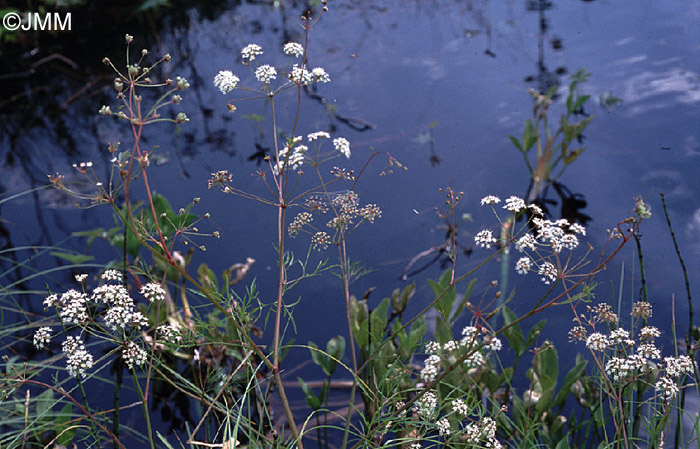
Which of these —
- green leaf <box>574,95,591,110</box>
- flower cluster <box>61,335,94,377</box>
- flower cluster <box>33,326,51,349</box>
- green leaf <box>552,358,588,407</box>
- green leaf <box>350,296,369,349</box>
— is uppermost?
green leaf <box>574,95,591,110</box>

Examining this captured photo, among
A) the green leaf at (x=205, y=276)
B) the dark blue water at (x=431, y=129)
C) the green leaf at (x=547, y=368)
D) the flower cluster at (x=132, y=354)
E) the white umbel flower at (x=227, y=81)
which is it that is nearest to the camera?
the flower cluster at (x=132, y=354)

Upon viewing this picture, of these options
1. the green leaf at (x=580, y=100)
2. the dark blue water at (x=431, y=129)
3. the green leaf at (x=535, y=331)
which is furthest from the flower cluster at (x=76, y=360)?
the green leaf at (x=580, y=100)

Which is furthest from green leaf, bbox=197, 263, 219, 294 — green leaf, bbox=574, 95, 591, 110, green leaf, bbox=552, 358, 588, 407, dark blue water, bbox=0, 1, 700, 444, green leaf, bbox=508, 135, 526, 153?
green leaf, bbox=574, 95, 591, 110

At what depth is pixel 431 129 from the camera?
3.53 m

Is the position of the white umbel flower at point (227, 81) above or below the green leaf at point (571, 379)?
above

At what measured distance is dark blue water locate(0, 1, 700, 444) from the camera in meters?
2.83

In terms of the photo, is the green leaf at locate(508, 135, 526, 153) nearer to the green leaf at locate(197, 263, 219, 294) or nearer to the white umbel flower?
the green leaf at locate(197, 263, 219, 294)

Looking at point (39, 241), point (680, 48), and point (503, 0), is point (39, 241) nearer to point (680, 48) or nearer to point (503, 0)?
point (503, 0)

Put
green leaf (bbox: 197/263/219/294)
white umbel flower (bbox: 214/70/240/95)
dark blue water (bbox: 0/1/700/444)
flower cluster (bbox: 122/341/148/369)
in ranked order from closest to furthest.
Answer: flower cluster (bbox: 122/341/148/369) < white umbel flower (bbox: 214/70/240/95) < green leaf (bbox: 197/263/219/294) < dark blue water (bbox: 0/1/700/444)

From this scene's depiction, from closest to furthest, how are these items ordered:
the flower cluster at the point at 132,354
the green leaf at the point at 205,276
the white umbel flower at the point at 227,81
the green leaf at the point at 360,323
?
the flower cluster at the point at 132,354 < the white umbel flower at the point at 227,81 < the green leaf at the point at 360,323 < the green leaf at the point at 205,276

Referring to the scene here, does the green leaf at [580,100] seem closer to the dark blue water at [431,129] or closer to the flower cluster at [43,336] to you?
the dark blue water at [431,129]

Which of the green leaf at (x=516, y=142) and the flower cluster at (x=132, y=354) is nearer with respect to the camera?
the flower cluster at (x=132, y=354)

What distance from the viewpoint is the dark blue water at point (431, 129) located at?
283cm

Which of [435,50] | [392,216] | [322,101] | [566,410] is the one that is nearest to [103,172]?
[322,101]
